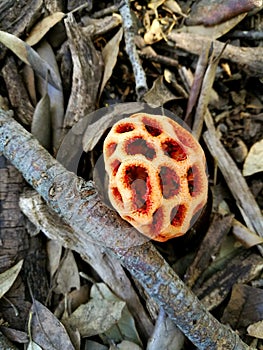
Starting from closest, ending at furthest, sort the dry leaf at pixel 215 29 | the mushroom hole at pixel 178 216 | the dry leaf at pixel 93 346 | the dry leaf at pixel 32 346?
the mushroom hole at pixel 178 216, the dry leaf at pixel 32 346, the dry leaf at pixel 93 346, the dry leaf at pixel 215 29

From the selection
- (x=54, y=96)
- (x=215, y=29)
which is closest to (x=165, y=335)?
(x=54, y=96)

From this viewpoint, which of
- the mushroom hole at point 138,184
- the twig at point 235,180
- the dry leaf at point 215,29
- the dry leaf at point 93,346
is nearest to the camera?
the mushroom hole at point 138,184

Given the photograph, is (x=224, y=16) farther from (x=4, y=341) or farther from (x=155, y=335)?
(x=4, y=341)

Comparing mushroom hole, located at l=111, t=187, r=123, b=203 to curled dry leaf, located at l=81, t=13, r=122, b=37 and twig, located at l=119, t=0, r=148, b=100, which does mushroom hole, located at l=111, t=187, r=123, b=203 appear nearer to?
twig, located at l=119, t=0, r=148, b=100

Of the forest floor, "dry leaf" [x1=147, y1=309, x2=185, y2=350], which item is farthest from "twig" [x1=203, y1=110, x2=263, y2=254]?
"dry leaf" [x1=147, y1=309, x2=185, y2=350]

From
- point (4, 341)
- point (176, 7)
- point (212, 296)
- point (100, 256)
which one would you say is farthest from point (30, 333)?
point (176, 7)

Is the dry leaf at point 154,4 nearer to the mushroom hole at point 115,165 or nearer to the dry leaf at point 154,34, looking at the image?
the dry leaf at point 154,34

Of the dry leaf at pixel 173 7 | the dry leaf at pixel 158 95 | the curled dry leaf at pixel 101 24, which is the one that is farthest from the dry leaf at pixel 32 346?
the dry leaf at pixel 173 7
